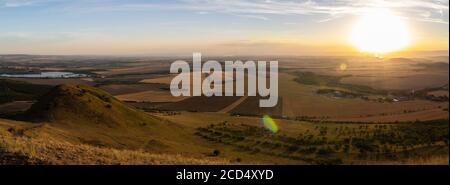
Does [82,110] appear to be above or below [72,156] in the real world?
below

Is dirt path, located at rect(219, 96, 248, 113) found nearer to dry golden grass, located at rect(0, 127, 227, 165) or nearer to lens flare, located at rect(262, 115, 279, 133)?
lens flare, located at rect(262, 115, 279, 133)

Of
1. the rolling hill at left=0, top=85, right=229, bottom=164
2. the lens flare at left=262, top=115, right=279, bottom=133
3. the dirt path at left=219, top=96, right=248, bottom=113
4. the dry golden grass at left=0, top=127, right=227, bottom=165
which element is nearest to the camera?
the dry golden grass at left=0, top=127, right=227, bottom=165

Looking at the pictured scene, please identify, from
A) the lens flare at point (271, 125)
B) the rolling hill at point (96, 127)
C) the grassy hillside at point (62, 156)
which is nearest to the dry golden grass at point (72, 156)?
the grassy hillside at point (62, 156)

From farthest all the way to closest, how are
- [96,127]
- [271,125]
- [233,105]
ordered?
1. [233,105]
2. [271,125]
3. [96,127]

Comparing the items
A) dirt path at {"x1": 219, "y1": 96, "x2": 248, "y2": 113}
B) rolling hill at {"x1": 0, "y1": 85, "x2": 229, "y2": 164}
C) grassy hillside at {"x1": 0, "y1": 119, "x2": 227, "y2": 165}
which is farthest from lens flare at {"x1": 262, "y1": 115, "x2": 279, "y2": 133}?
grassy hillside at {"x1": 0, "y1": 119, "x2": 227, "y2": 165}

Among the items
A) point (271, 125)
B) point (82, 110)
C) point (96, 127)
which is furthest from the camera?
point (271, 125)

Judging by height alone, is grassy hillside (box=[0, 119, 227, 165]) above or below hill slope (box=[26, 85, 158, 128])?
above

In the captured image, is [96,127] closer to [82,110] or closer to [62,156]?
[82,110]

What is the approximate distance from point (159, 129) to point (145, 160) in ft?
85.7

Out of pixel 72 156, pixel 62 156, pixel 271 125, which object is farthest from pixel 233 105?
pixel 62 156

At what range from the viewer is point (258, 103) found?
246 feet

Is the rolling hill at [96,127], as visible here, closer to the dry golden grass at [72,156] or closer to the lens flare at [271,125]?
the dry golden grass at [72,156]

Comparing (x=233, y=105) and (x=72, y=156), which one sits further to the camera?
(x=233, y=105)

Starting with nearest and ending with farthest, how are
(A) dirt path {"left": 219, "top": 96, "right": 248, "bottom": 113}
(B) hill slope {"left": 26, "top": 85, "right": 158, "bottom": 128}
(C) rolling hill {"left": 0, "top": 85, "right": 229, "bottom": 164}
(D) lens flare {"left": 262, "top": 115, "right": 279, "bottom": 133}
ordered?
(C) rolling hill {"left": 0, "top": 85, "right": 229, "bottom": 164}, (B) hill slope {"left": 26, "top": 85, "right": 158, "bottom": 128}, (D) lens flare {"left": 262, "top": 115, "right": 279, "bottom": 133}, (A) dirt path {"left": 219, "top": 96, "right": 248, "bottom": 113}
